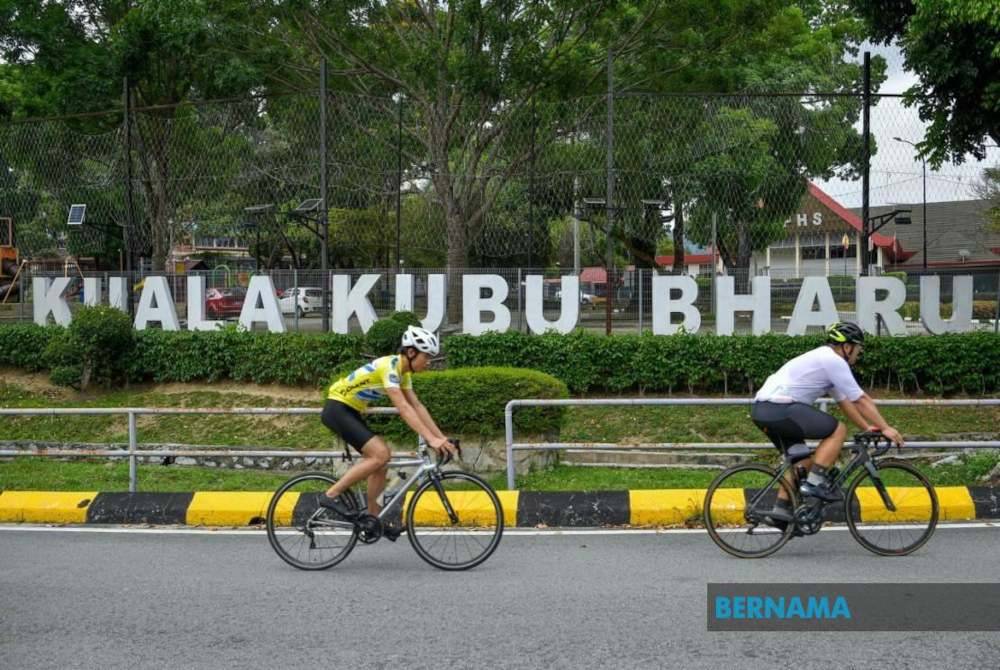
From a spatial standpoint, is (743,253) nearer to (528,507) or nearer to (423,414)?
(528,507)

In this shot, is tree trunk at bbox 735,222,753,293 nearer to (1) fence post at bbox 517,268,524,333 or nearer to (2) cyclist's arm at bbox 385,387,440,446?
(1) fence post at bbox 517,268,524,333

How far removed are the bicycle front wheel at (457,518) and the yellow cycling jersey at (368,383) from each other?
2.49 feet

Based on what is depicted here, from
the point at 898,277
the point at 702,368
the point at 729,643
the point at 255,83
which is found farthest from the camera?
the point at 255,83

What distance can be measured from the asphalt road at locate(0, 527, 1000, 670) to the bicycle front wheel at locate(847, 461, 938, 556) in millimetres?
153

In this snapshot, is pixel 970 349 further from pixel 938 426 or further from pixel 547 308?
pixel 547 308

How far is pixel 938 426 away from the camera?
1507cm

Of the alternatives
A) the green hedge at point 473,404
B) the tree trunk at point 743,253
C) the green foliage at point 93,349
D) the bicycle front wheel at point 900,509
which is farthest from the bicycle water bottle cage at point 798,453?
the green foliage at point 93,349

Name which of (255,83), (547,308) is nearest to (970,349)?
(547,308)

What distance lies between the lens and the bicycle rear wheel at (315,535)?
7535 millimetres

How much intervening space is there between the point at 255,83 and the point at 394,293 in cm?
829

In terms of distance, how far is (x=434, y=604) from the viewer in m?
6.53

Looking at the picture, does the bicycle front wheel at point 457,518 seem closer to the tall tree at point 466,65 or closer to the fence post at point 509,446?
the fence post at point 509,446

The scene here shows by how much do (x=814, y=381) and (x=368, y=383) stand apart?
128 inches

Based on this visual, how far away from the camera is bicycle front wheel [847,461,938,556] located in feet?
25.1
